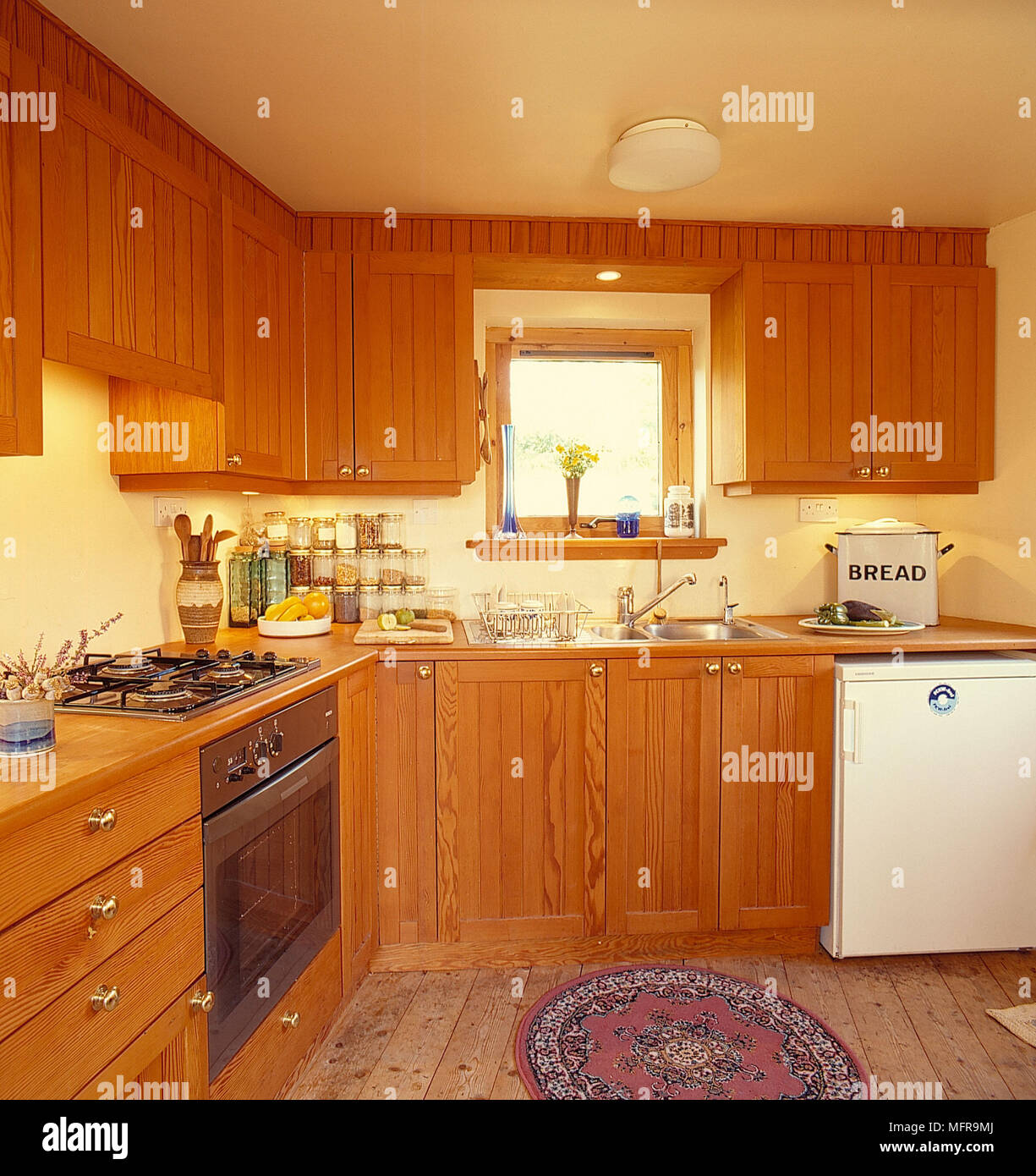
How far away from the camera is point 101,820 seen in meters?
1.27

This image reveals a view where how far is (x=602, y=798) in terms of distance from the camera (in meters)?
2.64

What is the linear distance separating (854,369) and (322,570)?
6.71ft

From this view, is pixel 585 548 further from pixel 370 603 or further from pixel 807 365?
pixel 807 365

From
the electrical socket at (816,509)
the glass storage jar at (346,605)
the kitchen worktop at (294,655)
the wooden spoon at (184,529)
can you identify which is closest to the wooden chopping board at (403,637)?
the kitchen worktop at (294,655)

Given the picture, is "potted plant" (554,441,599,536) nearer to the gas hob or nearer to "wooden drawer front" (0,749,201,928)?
the gas hob

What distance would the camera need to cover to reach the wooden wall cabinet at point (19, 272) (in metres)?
1.49

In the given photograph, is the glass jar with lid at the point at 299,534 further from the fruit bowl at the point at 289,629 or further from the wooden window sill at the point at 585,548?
the wooden window sill at the point at 585,548

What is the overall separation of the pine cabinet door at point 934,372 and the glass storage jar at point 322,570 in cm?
200

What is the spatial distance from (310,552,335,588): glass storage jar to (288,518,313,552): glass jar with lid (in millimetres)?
53

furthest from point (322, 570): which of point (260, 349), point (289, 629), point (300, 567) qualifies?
point (260, 349)
